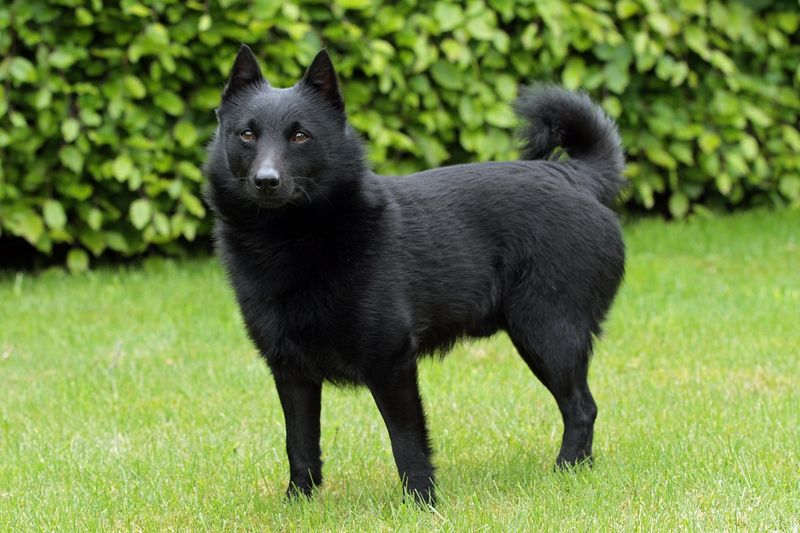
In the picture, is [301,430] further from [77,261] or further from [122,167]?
[77,261]

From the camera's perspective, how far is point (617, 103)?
6914 mm

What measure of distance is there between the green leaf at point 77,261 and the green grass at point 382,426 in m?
0.06

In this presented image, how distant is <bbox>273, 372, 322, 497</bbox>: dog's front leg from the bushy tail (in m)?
1.21

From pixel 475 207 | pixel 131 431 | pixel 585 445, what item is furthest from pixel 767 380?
pixel 131 431

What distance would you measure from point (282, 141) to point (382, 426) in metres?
1.44

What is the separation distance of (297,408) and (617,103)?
4.22m

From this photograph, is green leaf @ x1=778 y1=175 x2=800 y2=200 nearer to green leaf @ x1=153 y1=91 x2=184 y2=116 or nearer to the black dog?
green leaf @ x1=153 y1=91 x2=184 y2=116

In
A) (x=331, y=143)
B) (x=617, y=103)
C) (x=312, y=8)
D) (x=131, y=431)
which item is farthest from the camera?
(x=617, y=103)

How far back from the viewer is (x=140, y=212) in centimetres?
623

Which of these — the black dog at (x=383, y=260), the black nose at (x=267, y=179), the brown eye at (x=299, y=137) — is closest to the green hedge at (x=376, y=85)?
the black dog at (x=383, y=260)

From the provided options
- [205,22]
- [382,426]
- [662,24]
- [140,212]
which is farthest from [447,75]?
[382,426]

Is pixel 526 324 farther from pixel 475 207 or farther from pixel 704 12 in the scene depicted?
pixel 704 12

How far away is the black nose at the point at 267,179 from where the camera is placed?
2914mm

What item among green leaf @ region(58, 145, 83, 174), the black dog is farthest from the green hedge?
the black dog
